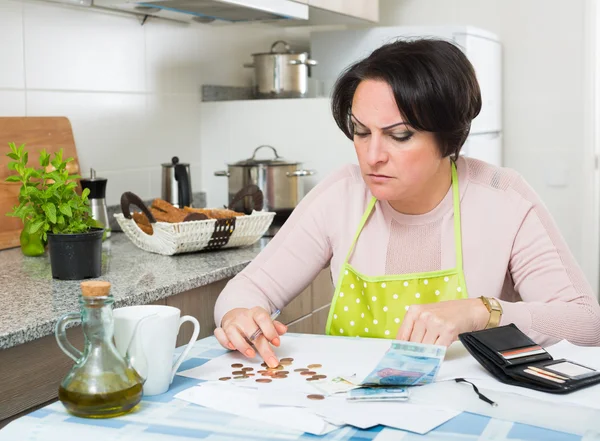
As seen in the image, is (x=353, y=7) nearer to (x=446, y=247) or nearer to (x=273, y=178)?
(x=273, y=178)

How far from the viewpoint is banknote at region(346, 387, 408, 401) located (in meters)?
1.10

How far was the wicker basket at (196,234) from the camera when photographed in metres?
2.21

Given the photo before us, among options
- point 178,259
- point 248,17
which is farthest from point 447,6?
point 178,259

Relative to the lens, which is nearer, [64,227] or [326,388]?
[326,388]

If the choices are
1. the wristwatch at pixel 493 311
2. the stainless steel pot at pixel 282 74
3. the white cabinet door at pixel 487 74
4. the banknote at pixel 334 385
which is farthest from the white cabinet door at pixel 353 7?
the banknote at pixel 334 385

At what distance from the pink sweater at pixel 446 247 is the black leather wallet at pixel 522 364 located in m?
0.26

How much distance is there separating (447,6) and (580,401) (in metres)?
2.91

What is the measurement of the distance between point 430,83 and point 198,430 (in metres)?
0.82

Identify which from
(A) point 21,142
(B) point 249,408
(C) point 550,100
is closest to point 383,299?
(B) point 249,408

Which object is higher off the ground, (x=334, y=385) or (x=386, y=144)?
(x=386, y=144)

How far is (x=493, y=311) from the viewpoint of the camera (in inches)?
56.5

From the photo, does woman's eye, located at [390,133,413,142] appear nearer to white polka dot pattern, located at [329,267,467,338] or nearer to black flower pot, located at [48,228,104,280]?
white polka dot pattern, located at [329,267,467,338]

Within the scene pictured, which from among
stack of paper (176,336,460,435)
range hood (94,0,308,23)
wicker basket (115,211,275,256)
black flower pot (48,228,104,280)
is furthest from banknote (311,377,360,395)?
range hood (94,0,308,23)

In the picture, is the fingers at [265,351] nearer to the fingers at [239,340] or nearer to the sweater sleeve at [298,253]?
the fingers at [239,340]
